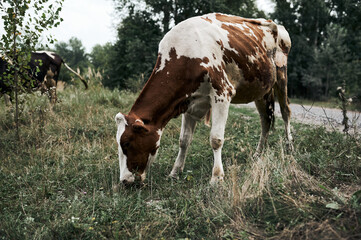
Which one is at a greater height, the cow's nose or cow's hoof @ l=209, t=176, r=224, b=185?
cow's hoof @ l=209, t=176, r=224, b=185

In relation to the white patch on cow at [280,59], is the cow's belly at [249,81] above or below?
below

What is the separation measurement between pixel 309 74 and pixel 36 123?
2586cm

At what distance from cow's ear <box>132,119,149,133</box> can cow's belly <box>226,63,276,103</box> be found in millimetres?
1279

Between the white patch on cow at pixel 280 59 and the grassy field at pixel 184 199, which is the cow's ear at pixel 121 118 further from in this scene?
the white patch on cow at pixel 280 59

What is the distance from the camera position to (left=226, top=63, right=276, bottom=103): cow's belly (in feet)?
12.1

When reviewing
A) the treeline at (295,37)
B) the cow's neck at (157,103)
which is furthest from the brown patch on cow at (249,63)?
the treeline at (295,37)

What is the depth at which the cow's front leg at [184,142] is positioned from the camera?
13.0ft

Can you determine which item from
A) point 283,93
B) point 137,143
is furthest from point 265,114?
point 137,143

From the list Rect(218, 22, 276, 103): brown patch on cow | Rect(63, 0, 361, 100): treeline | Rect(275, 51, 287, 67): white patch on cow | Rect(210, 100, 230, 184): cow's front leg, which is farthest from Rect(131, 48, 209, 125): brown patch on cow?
Rect(63, 0, 361, 100): treeline

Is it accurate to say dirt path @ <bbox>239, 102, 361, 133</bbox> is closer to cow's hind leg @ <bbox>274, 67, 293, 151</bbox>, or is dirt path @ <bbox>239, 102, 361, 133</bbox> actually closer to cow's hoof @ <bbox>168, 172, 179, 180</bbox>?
cow's hind leg @ <bbox>274, 67, 293, 151</bbox>

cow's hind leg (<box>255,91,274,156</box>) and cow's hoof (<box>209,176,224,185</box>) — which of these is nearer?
cow's hoof (<box>209,176,224,185</box>)

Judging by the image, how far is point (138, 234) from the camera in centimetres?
222

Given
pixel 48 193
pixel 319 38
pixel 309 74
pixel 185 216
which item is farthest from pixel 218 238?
pixel 319 38

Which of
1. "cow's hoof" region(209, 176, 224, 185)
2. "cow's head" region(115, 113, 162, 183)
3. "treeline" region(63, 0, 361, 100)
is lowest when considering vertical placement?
"cow's hoof" region(209, 176, 224, 185)
